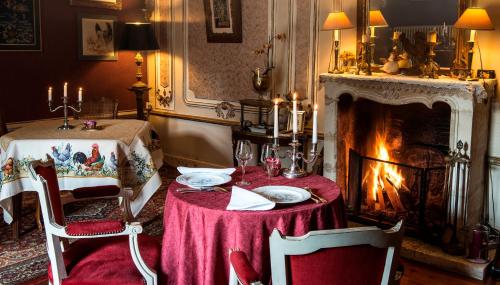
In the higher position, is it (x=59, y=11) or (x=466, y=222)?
(x=59, y=11)

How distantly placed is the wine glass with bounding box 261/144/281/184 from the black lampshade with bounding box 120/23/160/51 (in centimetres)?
275

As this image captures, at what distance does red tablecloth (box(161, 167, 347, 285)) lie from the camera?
194 centimetres

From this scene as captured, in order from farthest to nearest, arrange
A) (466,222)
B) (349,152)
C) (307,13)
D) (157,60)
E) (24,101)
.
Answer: (157,60)
(24,101)
(307,13)
(349,152)
(466,222)

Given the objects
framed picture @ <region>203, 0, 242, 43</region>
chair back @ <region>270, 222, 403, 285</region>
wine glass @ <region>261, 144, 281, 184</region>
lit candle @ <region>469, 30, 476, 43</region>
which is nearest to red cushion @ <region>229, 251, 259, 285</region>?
chair back @ <region>270, 222, 403, 285</region>

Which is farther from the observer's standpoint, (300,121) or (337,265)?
(300,121)

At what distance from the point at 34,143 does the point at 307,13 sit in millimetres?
2146

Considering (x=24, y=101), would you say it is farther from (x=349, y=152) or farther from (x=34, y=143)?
(x=349, y=152)

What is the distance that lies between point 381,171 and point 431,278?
884mm

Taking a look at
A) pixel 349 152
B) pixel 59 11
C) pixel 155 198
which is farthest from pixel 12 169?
pixel 349 152

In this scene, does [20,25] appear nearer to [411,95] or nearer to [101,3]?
[101,3]

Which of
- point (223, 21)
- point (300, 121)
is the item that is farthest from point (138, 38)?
point (300, 121)

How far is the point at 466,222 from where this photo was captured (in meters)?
3.14

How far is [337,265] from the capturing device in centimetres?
146

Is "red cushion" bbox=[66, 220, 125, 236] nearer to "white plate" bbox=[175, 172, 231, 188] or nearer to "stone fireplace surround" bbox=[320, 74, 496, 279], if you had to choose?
"white plate" bbox=[175, 172, 231, 188]
